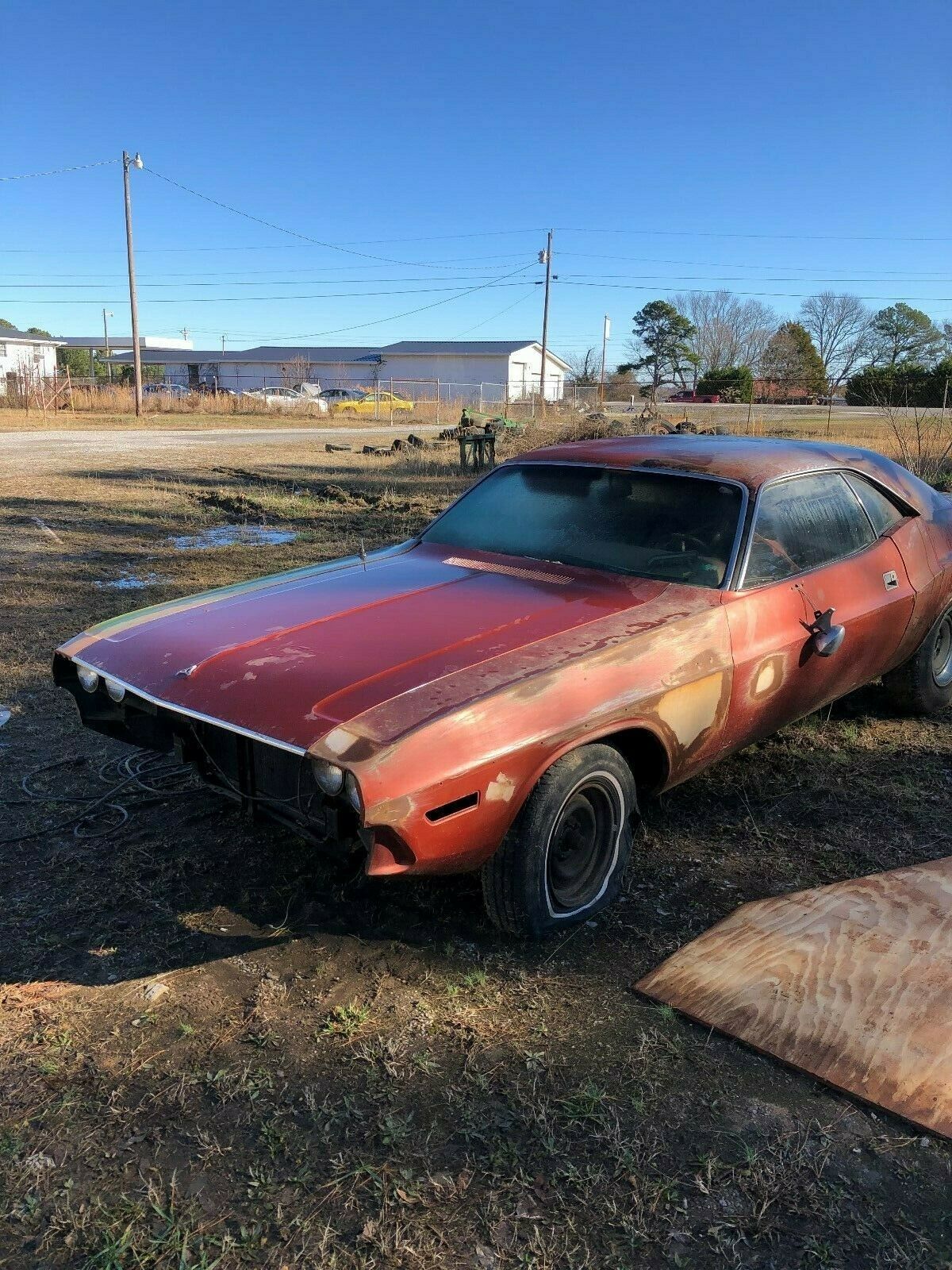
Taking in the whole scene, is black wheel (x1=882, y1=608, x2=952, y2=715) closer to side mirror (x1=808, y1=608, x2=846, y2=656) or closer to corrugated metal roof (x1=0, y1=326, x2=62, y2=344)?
side mirror (x1=808, y1=608, x2=846, y2=656)

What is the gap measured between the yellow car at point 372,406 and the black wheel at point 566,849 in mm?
40026

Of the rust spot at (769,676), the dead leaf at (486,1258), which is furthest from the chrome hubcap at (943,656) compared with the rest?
the dead leaf at (486,1258)

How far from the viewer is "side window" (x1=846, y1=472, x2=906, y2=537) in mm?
4203

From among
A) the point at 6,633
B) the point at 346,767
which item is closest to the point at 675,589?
the point at 346,767

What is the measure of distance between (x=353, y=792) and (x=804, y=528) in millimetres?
2395

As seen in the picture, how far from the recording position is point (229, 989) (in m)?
2.62

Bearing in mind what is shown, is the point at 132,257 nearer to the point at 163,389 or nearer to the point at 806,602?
the point at 163,389

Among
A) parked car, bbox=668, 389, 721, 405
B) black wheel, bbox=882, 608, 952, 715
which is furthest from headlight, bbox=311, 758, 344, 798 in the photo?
parked car, bbox=668, 389, 721, 405

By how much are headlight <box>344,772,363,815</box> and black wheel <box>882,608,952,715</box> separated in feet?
10.9

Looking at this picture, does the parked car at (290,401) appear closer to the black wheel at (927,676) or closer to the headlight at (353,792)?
the black wheel at (927,676)

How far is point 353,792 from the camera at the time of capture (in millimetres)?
2273

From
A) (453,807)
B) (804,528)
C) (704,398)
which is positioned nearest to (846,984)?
(453,807)

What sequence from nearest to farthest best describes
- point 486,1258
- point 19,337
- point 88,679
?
point 486,1258 < point 88,679 < point 19,337

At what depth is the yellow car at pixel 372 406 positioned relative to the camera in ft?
143
